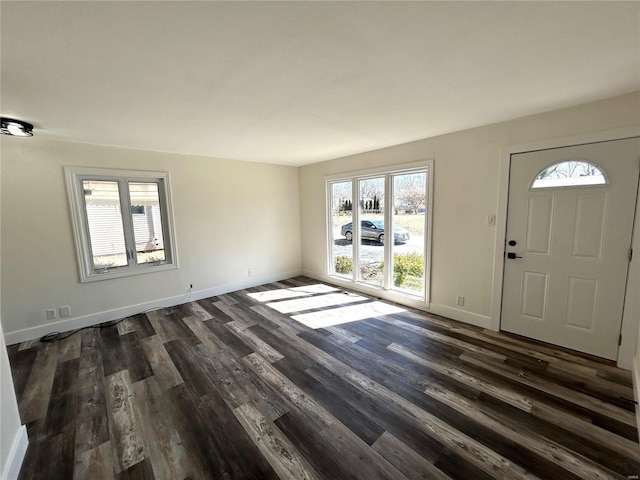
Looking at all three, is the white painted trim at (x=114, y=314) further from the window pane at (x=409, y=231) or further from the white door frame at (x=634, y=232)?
the white door frame at (x=634, y=232)

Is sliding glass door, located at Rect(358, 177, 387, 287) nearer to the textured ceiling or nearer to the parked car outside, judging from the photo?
the parked car outside

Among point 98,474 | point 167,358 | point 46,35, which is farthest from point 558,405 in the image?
point 46,35

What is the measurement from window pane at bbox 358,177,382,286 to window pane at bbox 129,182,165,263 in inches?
130

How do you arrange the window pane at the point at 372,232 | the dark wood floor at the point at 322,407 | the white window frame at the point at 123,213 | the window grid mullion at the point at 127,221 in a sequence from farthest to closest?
the window pane at the point at 372,232, the window grid mullion at the point at 127,221, the white window frame at the point at 123,213, the dark wood floor at the point at 322,407

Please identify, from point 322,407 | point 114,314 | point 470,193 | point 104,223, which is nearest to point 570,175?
point 470,193

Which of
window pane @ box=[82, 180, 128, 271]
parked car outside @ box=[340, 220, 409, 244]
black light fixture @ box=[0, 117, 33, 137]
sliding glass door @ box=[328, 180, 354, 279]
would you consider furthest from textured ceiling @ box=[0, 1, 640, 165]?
sliding glass door @ box=[328, 180, 354, 279]

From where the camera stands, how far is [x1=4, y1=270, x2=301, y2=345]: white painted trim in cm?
302

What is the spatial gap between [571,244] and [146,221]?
532cm

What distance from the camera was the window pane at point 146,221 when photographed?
147 inches

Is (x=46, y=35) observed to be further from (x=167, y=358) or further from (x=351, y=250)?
(x=351, y=250)

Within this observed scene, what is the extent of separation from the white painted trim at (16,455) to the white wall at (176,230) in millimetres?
2089

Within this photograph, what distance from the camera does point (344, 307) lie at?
3.84 metres

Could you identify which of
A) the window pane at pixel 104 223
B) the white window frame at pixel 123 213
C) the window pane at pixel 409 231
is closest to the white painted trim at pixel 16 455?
the white window frame at pixel 123 213

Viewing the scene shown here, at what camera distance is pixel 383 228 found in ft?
13.6
